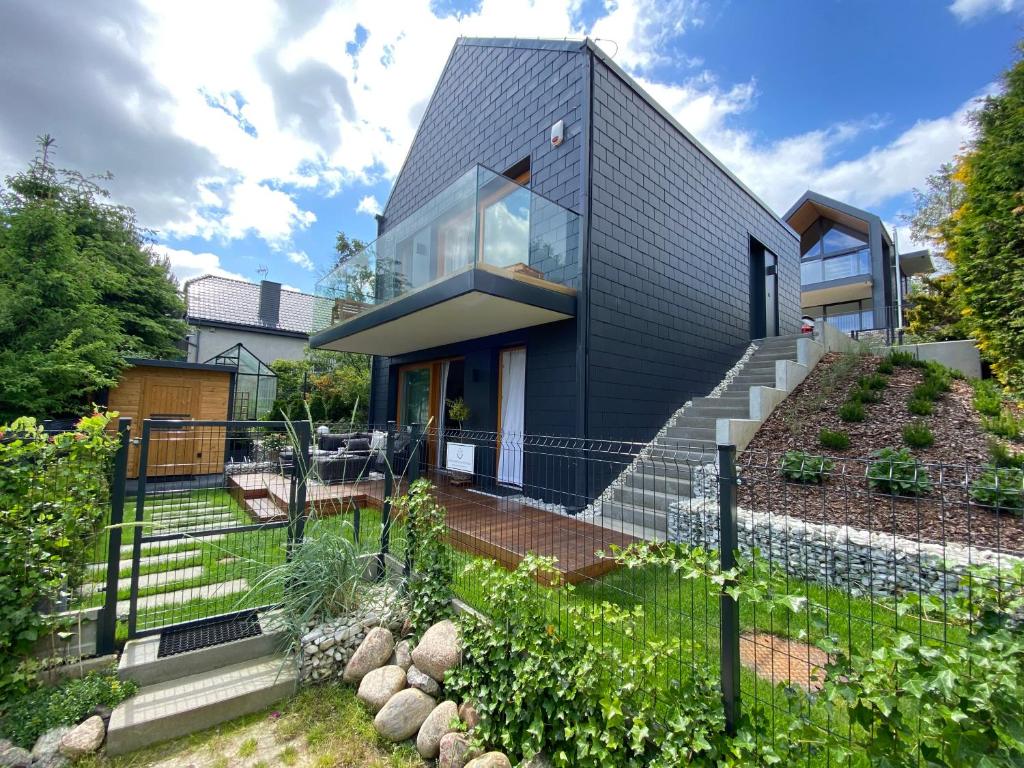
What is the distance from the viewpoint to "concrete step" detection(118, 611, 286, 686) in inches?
99.6

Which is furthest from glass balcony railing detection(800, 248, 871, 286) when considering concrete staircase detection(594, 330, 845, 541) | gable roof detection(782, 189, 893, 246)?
concrete staircase detection(594, 330, 845, 541)

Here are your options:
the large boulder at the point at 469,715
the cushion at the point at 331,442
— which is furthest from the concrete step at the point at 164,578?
the cushion at the point at 331,442

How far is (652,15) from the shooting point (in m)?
6.81

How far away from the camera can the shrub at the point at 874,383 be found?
20.8 ft

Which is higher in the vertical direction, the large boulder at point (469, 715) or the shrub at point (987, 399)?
the shrub at point (987, 399)

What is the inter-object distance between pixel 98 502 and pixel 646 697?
12.3ft

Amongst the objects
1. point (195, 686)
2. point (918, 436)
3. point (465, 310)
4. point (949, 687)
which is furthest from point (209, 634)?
point (918, 436)

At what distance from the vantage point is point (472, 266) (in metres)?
5.05

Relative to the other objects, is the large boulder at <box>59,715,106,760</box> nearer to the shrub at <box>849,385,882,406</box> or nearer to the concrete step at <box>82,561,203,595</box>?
the concrete step at <box>82,561,203,595</box>

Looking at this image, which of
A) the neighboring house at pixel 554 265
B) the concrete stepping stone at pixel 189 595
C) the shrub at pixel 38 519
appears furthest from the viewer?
the neighboring house at pixel 554 265

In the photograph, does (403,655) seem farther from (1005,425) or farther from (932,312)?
(932,312)

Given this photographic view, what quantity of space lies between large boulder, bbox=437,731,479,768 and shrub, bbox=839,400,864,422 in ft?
19.9

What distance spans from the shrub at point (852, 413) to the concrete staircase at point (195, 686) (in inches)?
267

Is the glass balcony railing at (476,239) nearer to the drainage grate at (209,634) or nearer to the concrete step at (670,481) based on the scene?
the concrete step at (670,481)
